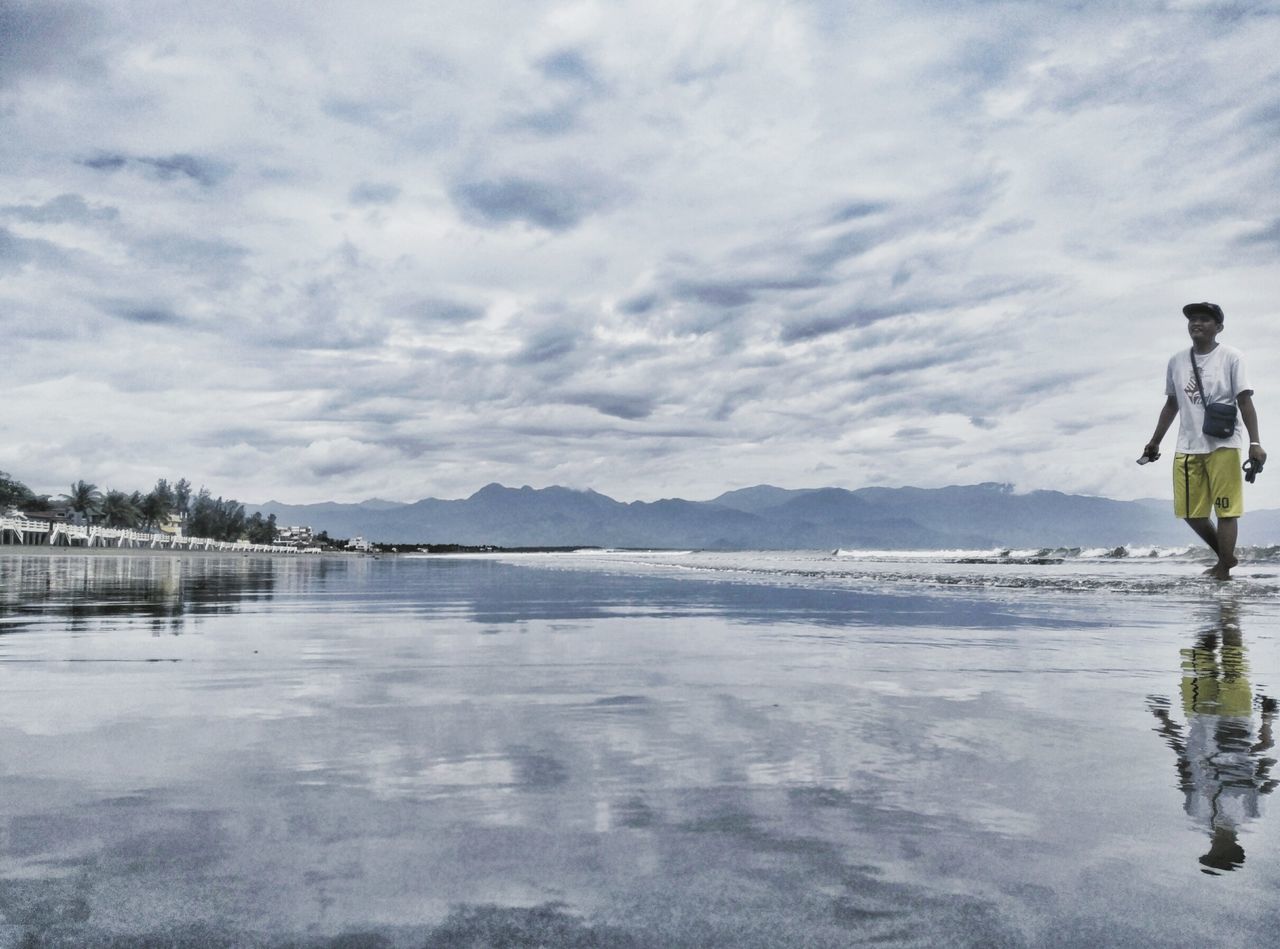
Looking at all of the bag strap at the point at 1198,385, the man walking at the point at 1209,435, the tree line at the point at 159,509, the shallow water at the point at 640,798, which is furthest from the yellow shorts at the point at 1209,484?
the tree line at the point at 159,509

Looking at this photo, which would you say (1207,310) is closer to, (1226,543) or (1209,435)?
(1209,435)

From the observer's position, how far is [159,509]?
171000mm

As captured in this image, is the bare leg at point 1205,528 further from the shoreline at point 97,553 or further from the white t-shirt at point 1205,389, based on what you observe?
the shoreline at point 97,553

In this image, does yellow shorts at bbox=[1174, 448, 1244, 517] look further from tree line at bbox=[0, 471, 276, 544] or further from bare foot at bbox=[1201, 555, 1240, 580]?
tree line at bbox=[0, 471, 276, 544]

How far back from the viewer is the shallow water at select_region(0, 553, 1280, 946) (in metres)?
2.20

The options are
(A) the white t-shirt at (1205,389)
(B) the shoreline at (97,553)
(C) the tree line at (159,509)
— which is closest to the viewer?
(A) the white t-shirt at (1205,389)

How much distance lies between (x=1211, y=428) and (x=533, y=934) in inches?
573

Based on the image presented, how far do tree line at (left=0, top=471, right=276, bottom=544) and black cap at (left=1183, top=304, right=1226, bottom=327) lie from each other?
161988 mm

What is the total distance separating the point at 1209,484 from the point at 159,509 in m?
185

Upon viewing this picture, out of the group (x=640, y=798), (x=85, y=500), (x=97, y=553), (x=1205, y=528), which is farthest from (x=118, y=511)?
(x=640, y=798)

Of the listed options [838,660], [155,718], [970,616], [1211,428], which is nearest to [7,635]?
[155,718]

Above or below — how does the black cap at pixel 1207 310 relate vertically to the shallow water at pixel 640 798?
above

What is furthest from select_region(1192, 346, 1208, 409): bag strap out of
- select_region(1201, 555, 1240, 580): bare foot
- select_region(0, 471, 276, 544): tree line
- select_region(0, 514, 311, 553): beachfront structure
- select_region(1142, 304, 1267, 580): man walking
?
select_region(0, 471, 276, 544): tree line

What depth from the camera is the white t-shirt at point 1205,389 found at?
1354 centimetres
